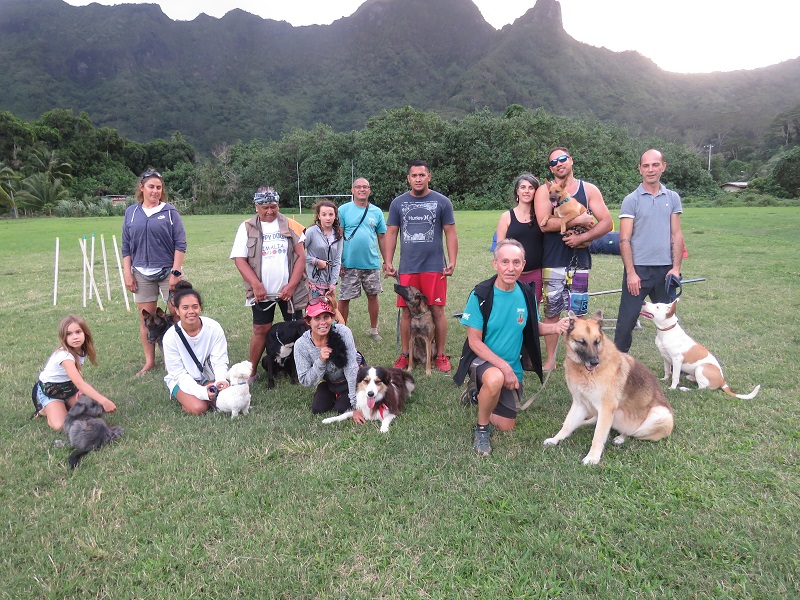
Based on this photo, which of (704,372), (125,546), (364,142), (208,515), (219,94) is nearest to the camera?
(125,546)

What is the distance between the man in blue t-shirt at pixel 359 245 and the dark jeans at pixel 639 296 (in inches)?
122

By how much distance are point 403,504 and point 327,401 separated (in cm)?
165

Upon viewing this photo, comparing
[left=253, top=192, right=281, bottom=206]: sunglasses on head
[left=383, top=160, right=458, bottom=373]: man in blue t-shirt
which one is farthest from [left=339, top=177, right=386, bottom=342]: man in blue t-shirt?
[left=253, top=192, right=281, bottom=206]: sunglasses on head

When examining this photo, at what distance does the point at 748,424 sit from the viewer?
4.02 m

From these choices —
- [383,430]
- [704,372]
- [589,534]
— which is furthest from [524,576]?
[704,372]

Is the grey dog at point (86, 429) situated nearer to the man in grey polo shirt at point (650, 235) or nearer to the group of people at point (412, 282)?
the group of people at point (412, 282)

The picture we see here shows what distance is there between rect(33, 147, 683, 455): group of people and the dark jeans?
12mm

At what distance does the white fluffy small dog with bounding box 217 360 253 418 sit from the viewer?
4387 millimetres

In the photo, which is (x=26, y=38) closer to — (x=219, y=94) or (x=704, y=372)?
(x=219, y=94)

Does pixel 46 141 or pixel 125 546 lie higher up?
pixel 46 141

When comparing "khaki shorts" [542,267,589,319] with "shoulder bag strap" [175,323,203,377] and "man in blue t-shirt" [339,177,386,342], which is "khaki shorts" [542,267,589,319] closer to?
"man in blue t-shirt" [339,177,386,342]

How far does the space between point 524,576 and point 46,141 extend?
201ft

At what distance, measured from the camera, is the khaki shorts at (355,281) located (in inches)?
262

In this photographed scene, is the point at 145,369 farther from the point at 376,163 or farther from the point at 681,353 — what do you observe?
the point at 376,163
